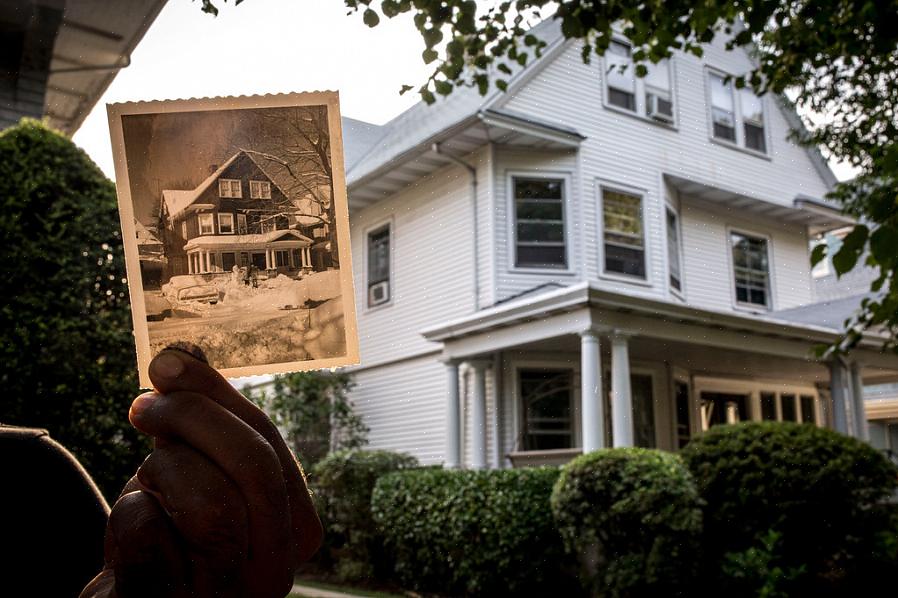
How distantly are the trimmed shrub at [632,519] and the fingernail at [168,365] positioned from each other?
7800 millimetres

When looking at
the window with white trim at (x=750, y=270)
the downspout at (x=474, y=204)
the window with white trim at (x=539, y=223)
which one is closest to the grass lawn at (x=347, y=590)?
the downspout at (x=474, y=204)

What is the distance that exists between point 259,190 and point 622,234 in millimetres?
13118

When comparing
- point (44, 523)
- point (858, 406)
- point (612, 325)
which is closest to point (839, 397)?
point (858, 406)

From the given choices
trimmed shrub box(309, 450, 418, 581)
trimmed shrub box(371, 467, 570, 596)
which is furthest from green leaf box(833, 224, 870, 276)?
trimmed shrub box(309, 450, 418, 581)

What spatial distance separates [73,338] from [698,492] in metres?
6.21

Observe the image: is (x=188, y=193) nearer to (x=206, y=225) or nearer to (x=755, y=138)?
(x=206, y=225)

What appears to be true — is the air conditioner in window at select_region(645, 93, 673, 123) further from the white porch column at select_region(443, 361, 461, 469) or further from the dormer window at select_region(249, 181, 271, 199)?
the dormer window at select_region(249, 181, 271, 199)

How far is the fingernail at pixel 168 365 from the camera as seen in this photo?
2.83ft

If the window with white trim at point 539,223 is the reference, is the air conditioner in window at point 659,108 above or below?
above

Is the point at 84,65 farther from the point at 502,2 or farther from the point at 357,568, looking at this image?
the point at 357,568

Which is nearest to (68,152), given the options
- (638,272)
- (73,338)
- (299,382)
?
(73,338)

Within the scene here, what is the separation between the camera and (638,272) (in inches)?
543

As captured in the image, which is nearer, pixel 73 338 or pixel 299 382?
pixel 73 338

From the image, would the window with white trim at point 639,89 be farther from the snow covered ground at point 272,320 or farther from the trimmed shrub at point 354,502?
the snow covered ground at point 272,320
